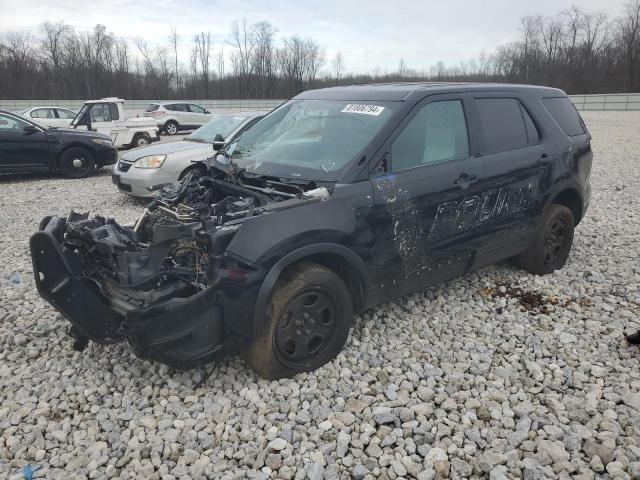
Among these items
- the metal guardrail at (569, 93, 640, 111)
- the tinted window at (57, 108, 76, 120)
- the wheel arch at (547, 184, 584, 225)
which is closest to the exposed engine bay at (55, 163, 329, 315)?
the wheel arch at (547, 184, 584, 225)

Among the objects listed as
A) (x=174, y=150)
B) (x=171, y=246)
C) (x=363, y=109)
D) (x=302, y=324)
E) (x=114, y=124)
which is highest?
(x=114, y=124)

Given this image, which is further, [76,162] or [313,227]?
[76,162]

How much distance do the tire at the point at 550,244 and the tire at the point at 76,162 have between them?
392 inches

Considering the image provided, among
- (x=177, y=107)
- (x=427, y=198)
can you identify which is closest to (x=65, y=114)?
(x=177, y=107)

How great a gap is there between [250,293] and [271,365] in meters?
0.56

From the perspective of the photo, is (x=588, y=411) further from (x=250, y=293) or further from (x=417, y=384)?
(x=250, y=293)

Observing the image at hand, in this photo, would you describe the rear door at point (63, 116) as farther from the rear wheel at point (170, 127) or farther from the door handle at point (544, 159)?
the door handle at point (544, 159)

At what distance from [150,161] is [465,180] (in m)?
5.94

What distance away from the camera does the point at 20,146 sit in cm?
1076

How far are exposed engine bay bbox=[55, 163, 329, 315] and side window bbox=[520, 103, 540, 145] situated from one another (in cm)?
239

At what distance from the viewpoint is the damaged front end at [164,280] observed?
2.89m

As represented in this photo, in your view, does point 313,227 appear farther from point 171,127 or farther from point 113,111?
point 171,127

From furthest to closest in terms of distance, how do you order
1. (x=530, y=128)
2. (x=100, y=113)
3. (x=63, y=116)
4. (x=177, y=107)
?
(x=177, y=107) → (x=63, y=116) → (x=100, y=113) → (x=530, y=128)

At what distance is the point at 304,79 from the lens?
2596 inches
